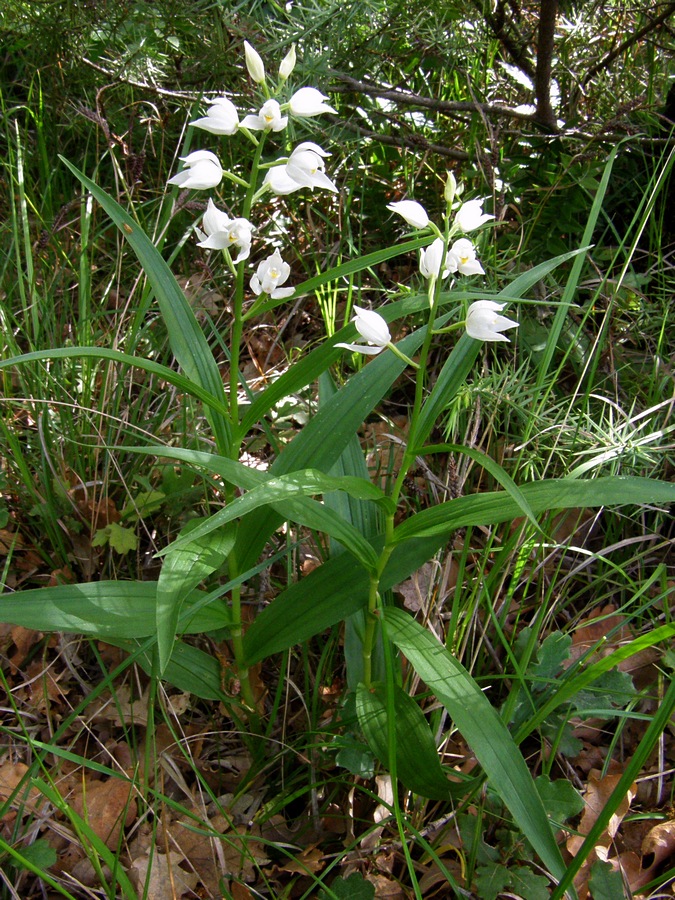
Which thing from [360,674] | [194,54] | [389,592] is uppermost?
[194,54]

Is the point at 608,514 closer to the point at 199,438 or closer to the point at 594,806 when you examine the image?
the point at 594,806

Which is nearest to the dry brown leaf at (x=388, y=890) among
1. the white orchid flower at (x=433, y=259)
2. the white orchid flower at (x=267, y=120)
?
the white orchid flower at (x=433, y=259)

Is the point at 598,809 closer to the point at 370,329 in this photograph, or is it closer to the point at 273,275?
the point at 370,329

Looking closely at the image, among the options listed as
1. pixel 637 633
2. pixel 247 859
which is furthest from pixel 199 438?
pixel 637 633

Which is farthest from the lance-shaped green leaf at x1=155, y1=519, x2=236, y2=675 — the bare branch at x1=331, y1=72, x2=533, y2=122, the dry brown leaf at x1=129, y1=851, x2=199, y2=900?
the bare branch at x1=331, y1=72, x2=533, y2=122

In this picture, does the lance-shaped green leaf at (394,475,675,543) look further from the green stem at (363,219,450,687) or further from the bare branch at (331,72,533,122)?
the bare branch at (331,72,533,122)
